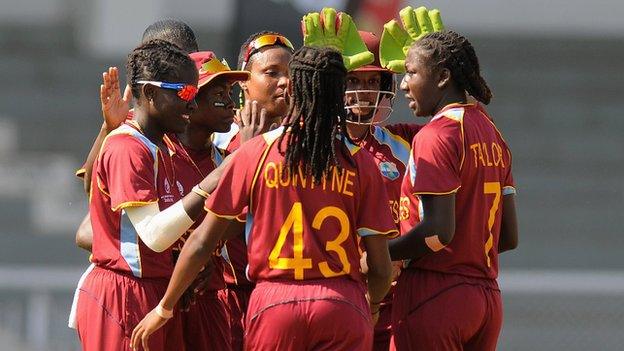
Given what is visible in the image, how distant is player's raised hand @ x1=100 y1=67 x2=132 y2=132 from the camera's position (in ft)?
13.6

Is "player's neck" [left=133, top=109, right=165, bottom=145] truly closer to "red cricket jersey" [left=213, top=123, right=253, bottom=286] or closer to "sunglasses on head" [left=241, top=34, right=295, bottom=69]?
"red cricket jersey" [left=213, top=123, right=253, bottom=286]

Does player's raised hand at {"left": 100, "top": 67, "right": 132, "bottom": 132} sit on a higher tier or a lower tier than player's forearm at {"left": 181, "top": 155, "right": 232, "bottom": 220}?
higher

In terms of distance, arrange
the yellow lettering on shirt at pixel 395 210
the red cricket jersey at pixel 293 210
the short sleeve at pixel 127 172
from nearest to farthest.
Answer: the red cricket jersey at pixel 293 210
the short sleeve at pixel 127 172
the yellow lettering on shirt at pixel 395 210

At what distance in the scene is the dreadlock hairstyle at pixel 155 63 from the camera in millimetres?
3768

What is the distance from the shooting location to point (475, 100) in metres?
4.13

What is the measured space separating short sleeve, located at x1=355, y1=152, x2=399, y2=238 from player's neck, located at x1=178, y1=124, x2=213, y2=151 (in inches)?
33.1

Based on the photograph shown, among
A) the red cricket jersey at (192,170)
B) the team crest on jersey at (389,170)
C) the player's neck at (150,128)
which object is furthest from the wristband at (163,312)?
the team crest on jersey at (389,170)

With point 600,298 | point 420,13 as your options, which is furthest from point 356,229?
point 600,298

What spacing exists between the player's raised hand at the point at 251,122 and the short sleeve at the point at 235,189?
0.36 m

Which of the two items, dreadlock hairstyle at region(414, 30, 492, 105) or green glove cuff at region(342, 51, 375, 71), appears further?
green glove cuff at region(342, 51, 375, 71)

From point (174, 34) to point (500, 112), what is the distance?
6.59m

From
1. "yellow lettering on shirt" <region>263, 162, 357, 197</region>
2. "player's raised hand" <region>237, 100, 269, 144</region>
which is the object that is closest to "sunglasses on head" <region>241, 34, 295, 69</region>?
"player's raised hand" <region>237, 100, 269, 144</region>

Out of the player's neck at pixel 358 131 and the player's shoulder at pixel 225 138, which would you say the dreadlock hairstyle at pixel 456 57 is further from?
the player's shoulder at pixel 225 138

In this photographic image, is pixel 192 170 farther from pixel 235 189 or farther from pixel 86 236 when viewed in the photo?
pixel 235 189
